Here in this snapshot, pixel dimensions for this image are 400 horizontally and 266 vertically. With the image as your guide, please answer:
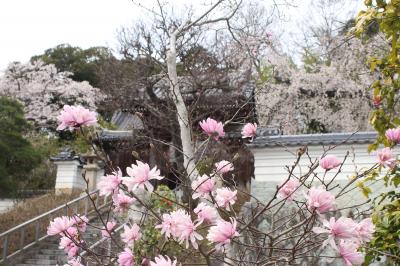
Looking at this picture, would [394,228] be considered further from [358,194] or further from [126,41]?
[126,41]

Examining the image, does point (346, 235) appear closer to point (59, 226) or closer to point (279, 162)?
point (59, 226)

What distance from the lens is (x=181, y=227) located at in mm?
1670

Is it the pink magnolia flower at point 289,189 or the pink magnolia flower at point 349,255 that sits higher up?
the pink magnolia flower at point 289,189

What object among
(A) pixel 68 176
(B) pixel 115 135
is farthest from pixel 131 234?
(A) pixel 68 176

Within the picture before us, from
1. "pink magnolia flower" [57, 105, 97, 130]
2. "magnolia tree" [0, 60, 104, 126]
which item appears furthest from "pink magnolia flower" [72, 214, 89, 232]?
"magnolia tree" [0, 60, 104, 126]

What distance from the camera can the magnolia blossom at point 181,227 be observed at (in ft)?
5.42

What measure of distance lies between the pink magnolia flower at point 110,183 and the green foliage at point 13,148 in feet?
27.7

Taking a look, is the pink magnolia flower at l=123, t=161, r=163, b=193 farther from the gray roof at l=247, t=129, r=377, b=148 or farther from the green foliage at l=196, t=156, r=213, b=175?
the gray roof at l=247, t=129, r=377, b=148

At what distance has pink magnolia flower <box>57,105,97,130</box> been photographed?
5.91 feet

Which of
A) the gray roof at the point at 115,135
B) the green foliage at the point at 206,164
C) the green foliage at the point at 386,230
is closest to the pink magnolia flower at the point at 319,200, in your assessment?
the green foliage at the point at 206,164

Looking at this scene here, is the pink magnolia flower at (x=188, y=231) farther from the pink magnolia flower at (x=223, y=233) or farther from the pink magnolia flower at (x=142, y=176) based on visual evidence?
the pink magnolia flower at (x=142, y=176)

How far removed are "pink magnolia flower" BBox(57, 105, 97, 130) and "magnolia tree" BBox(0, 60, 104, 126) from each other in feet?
72.0

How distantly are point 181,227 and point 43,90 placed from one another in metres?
24.7

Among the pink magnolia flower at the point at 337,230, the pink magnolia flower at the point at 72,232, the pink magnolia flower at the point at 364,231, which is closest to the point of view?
the pink magnolia flower at the point at 337,230
